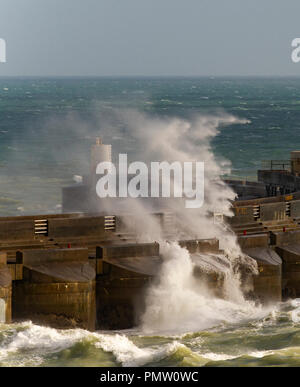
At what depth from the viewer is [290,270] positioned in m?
28.2

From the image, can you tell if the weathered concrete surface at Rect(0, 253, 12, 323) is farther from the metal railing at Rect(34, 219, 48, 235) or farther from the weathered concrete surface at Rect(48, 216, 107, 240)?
the weathered concrete surface at Rect(48, 216, 107, 240)

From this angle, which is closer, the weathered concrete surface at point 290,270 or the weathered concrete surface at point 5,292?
the weathered concrete surface at point 5,292

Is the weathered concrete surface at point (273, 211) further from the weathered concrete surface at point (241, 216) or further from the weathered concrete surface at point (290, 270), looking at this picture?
the weathered concrete surface at point (290, 270)

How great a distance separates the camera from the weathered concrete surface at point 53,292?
24.1m

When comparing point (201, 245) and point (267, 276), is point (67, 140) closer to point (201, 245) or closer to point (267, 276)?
point (267, 276)

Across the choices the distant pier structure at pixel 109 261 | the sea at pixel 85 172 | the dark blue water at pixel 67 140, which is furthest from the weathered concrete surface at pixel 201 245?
the dark blue water at pixel 67 140

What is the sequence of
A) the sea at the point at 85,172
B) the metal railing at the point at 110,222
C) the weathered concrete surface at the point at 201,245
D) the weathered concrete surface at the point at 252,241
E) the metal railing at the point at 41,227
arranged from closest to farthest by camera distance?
the sea at the point at 85,172
the metal railing at the point at 41,227
the weathered concrete surface at the point at 201,245
the metal railing at the point at 110,222
the weathered concrete surface at the point at 252,241

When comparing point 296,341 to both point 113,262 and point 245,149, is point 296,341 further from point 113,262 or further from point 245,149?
point 245,149

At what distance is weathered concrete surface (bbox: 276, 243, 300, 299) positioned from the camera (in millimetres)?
28172

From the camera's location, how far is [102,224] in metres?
26.8

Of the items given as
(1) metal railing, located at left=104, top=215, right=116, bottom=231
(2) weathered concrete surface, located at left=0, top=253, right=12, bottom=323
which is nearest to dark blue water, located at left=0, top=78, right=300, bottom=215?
(1) metal railing, located at left=104, top=215, right=116, bottom=231

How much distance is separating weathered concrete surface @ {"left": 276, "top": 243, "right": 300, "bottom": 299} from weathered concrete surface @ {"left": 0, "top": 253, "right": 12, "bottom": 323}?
7572 mm

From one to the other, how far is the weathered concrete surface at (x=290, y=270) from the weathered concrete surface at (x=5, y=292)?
757cm

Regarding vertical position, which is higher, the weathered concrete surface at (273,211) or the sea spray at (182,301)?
the weathered concrete surface at (273,211)
